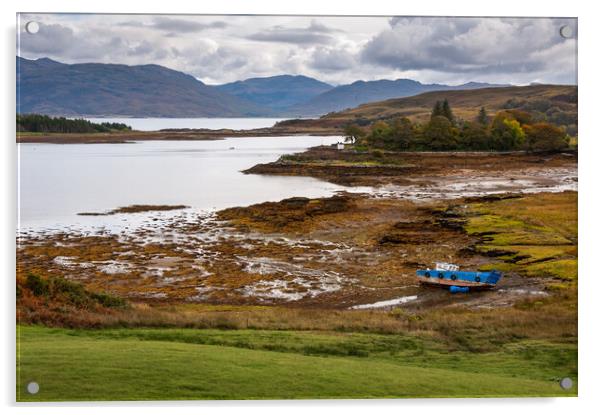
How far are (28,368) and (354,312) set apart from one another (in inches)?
218

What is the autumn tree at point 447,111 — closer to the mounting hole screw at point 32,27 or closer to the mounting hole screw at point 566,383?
the mounting hole screw at point 566,383

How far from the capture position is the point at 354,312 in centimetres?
1174

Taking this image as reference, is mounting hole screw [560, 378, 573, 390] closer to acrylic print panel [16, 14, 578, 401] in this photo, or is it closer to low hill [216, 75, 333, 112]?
acrylic print panel [16, 14, 578, 401]

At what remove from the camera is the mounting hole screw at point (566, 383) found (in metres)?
10.6

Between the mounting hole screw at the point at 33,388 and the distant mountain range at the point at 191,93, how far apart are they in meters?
4.88

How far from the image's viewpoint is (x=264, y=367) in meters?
10.1

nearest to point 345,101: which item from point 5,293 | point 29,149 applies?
point 29,149

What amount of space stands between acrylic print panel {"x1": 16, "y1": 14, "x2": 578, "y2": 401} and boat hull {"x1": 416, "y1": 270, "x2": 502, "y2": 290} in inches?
1.1

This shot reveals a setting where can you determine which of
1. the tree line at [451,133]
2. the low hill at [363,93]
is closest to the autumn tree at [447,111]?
the tree line at [451,133]

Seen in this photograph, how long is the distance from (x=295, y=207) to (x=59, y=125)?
4.82 metres

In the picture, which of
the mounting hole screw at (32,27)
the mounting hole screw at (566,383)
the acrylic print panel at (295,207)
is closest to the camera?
the acrylic print panel at (295,207)

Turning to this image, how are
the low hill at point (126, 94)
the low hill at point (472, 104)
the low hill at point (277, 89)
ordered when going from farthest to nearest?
the low hill at point (277, 89) < the low hill at point (472, 104) < the low hill at point (126, 94)

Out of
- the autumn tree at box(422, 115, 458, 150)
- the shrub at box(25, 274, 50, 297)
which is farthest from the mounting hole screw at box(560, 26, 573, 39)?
the shrub at box(25, 274, 50, 297)

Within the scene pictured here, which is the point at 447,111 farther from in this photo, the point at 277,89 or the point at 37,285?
the point at 37,285
